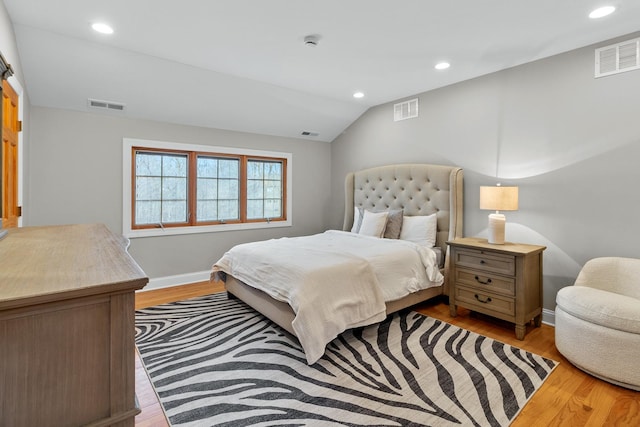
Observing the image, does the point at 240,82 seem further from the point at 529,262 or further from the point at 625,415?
the point at 625,415

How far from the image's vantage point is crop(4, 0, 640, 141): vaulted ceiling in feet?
7.70

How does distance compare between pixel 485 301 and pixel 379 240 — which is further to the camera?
pixel 379 240

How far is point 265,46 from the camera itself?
293cm

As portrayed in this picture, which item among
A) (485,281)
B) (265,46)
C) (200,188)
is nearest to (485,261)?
(485,281)

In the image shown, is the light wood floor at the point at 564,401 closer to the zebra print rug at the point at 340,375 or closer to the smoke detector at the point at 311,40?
the zebra print rug at the point at 340,375

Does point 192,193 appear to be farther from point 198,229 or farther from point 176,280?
point 176,280

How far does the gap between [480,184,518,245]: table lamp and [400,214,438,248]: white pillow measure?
2.47 ft

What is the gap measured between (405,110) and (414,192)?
3.81 feet

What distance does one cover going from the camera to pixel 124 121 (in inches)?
152

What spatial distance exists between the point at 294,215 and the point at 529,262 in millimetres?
3385

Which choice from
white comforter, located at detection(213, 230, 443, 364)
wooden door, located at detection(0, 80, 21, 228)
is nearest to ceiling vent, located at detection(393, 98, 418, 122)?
white comforter, located at detection(213, 230, 443, 364)

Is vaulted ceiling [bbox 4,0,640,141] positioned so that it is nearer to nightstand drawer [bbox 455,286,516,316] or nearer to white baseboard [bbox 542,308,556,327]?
nightstand drawer [bbox 455,286,516,316]

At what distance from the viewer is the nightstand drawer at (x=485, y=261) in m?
2.83

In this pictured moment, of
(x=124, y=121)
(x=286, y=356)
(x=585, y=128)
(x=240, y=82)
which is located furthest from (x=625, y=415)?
(x=124, y=121)
